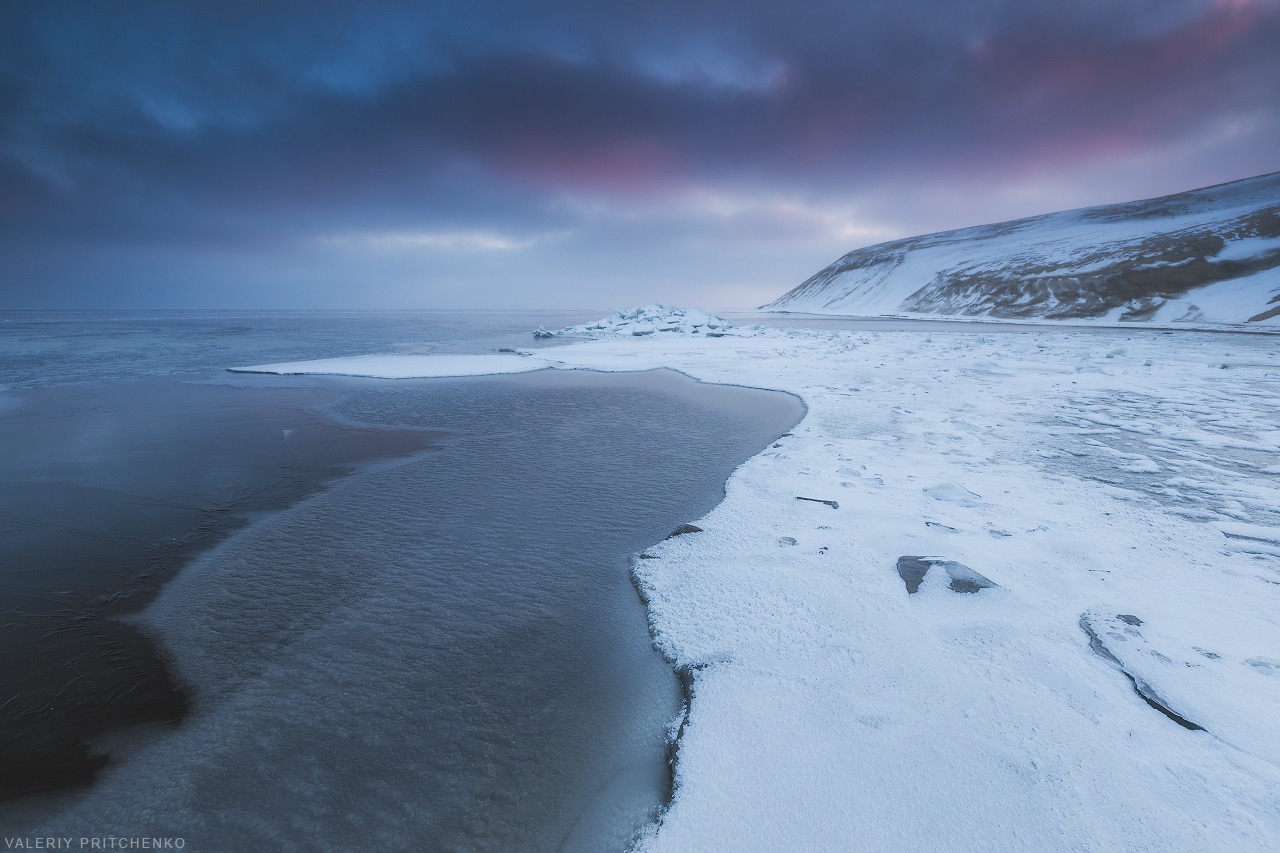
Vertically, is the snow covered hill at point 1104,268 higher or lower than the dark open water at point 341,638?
higher

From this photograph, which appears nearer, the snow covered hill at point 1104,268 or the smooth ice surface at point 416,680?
the smooth ice surface at point 416,680

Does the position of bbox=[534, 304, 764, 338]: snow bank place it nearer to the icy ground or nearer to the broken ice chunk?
the icy ground

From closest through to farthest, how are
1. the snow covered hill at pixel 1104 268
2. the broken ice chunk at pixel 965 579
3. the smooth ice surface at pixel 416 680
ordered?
the smooth ice surface at pixel 416 680 < the broken ice chunk at pixel 965 579 < the snow covered hill at pixel 1104 268

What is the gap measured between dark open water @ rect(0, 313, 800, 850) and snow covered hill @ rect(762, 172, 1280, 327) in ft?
127

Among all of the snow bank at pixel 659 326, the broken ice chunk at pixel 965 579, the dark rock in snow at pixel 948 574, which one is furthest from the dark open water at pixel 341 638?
the snow bank at pixel 659 326

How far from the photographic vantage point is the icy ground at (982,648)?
1.58 meters

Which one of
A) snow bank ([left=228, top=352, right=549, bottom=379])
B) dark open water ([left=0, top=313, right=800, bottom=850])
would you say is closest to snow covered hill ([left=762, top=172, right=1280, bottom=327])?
snow bank ([left=228, top=352, right=549, bottom=379])

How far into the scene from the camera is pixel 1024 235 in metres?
70.1

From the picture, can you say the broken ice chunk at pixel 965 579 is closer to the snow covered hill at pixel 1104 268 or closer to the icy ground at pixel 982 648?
the icy ground at pixel 982 648

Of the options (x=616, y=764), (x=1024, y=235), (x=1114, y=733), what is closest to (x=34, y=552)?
(x=616, y=764)

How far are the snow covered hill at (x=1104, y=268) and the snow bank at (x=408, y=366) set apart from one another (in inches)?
1441

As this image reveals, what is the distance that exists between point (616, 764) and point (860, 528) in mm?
2367

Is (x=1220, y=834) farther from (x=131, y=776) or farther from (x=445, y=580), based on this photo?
(x=131, y=776)

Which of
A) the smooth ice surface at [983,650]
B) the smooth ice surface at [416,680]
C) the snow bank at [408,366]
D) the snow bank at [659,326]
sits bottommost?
the smooth ice surface at [416,680]
